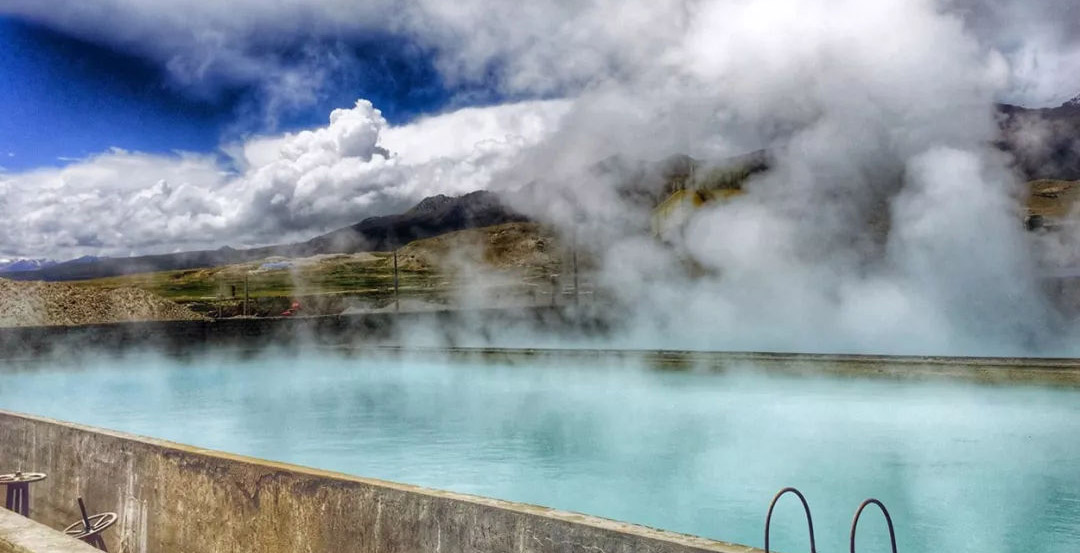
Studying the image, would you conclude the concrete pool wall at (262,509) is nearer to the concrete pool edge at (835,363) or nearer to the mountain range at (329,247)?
the concrete pool edge at (835,363)

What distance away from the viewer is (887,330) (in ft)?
52.2

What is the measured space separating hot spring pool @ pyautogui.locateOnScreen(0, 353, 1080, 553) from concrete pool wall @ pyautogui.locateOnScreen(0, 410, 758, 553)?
103 inches

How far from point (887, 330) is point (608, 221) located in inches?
284

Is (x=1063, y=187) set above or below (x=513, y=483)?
above

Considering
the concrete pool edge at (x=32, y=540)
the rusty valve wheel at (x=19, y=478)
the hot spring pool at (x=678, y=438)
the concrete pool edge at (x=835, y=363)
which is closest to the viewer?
the concrete pool edge at (x=32, y=540)

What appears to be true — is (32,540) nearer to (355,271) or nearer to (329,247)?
(355,271)

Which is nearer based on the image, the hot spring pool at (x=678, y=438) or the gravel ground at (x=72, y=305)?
the hot spring pool at (x=678, y=438)

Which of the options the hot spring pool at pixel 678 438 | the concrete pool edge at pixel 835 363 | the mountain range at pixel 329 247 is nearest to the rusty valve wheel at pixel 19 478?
the hot spring pool at pixel 678 438

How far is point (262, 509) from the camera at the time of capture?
175 inches

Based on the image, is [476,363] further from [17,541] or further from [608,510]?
[17,541]

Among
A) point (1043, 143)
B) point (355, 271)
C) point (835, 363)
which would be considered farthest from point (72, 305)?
point (355, 271)

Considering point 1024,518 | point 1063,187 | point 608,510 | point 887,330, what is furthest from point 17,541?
point 1063,187

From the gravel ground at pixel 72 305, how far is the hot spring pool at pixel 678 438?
10210 mm

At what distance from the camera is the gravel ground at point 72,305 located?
917 inches
